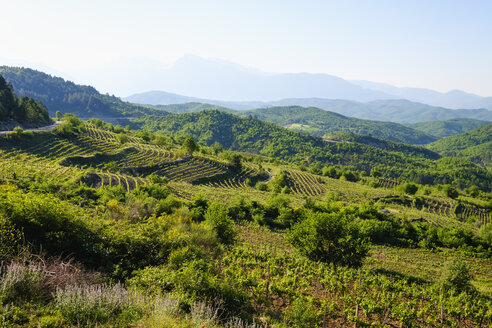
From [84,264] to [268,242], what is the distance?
25.3 m

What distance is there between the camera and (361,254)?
23.5 m

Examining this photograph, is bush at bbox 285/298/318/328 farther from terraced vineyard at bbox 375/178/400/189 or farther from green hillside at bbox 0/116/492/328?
terraced vineyard at bbox 375/178/400/189

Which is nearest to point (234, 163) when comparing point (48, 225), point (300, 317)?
point (48, 225)

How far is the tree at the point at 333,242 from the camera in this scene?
2327 cm

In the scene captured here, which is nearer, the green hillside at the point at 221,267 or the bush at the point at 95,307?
the bush at the point at 95,307

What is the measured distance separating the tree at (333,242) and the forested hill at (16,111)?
326 feet

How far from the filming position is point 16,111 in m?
88.1

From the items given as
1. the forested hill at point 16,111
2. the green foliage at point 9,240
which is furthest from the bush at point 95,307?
the forested hill at point 16,111

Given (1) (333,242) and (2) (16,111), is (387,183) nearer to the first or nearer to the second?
(1) (333,242)

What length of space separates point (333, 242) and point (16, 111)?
367 feet

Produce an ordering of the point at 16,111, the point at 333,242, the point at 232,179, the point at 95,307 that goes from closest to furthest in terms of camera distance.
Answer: the point at 95,307
the point at 333,242
the point at 16,111
the point at 232,179

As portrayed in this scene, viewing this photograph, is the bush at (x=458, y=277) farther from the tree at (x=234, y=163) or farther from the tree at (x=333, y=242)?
the tree at (x=234, y=163)

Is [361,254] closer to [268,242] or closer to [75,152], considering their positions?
[268,242]

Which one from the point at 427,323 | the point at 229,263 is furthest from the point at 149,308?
the point at 427,323
